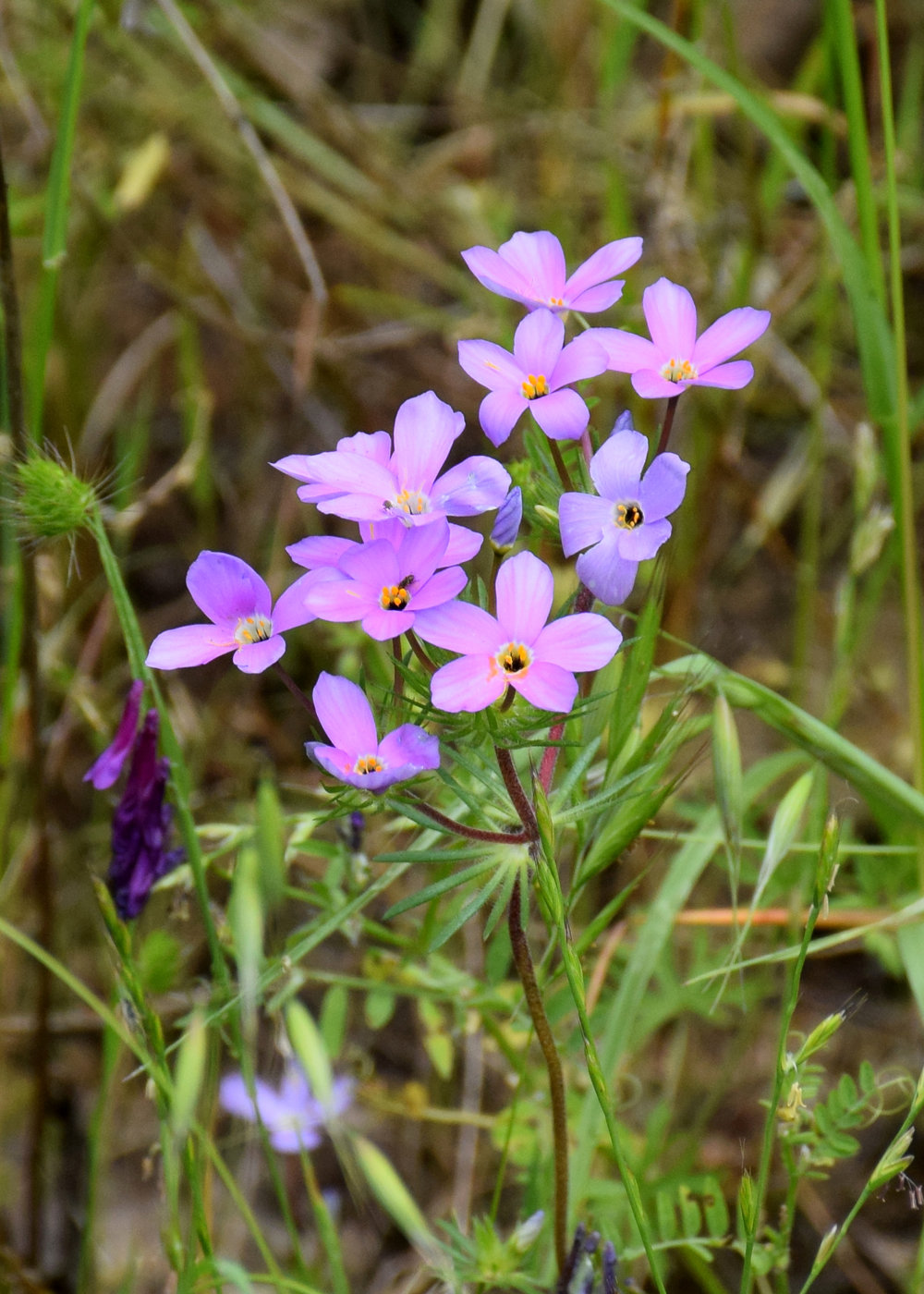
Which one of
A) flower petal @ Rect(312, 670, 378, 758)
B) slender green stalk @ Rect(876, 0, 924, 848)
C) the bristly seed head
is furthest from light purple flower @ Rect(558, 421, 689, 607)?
slender green stalk @ Rect(876, 0, 924, 848)

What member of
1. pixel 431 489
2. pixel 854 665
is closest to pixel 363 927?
pixel 431 489

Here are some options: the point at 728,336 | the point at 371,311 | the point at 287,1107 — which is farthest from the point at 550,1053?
the point at 371,311

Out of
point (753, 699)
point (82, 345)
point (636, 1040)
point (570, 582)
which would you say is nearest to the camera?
point (753, 699)

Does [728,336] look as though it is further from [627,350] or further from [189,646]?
[189,646]

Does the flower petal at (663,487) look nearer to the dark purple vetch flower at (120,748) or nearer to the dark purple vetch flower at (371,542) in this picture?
the dark purple vetch flower at (371,542)

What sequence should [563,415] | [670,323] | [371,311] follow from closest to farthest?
[563,415] → [670,323] → [371,311]

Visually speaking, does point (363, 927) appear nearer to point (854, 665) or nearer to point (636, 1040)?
point (636, 1040)
